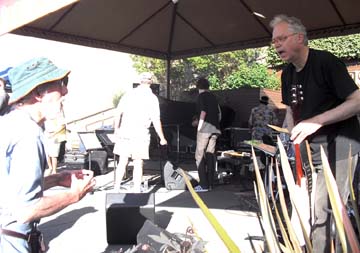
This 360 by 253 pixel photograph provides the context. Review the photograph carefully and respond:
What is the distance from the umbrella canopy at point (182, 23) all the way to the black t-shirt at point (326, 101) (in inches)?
199

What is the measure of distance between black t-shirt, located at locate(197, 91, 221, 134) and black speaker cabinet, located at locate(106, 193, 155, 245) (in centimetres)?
300

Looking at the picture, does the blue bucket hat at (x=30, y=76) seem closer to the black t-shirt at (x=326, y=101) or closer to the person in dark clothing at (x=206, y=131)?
the black t-shirt at (x=326, y=101)

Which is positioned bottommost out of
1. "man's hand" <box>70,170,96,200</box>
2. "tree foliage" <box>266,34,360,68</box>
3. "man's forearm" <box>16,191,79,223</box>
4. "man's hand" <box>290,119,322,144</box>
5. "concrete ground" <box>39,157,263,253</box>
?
"concrete ground" <box>39,157,263,253</box>

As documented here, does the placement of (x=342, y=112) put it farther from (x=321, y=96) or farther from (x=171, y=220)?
(x=171, y=220)

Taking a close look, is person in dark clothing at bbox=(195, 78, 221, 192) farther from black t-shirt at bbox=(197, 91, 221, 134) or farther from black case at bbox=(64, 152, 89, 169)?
black case at bbox=(64, 152, 89, 169)

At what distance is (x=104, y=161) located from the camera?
9.72 m

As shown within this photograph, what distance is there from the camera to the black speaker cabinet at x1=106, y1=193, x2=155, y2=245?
474cm

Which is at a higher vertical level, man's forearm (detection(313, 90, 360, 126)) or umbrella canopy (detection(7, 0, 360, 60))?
umbrella canopy (detection(7, 0, 360, 60))

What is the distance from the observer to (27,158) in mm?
1962

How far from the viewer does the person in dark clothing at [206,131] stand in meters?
7.59

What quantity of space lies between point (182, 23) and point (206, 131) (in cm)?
319

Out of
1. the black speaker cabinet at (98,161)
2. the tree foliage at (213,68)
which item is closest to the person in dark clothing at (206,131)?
the black speaker cabinet at (98,161)

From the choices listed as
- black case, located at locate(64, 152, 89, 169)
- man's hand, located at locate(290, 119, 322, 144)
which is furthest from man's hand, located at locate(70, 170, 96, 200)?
black case, located at locate(64, 152, 89, 169)

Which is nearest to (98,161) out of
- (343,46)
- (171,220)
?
(171,220)
